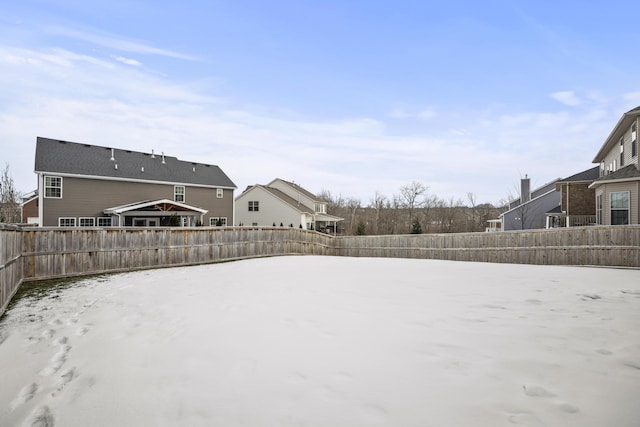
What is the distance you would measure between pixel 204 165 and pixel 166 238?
61.3ft

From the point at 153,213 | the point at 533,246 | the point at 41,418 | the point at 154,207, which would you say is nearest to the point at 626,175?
the point at 533,246

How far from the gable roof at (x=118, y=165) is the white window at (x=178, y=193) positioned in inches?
15.9

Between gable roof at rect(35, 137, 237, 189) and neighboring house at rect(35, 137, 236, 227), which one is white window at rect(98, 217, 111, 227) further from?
gable roof at rect(35, 137, 237, 189)

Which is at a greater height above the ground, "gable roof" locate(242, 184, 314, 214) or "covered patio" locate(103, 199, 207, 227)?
"gable roof" locate(242, 184, 314, 214)

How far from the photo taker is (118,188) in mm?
23516

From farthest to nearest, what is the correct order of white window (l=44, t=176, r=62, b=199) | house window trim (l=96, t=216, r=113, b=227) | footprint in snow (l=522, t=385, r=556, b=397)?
house window trim (l=96, t=216, r=113, b=227) < white window (l=44, t=176, r=62, b=199) < footprint in snow (l=522, t=385, r=556, b=397)

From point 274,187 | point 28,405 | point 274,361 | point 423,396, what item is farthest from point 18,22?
point 274,187

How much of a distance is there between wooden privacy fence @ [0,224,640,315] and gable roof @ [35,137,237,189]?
482 inches

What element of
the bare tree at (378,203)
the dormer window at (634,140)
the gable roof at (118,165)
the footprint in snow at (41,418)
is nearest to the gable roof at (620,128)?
the dormer window at (634,140)

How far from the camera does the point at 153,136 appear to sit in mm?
28438

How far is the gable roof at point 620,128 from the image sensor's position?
1443 cm

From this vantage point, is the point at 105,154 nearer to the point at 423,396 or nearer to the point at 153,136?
the point at 153,136

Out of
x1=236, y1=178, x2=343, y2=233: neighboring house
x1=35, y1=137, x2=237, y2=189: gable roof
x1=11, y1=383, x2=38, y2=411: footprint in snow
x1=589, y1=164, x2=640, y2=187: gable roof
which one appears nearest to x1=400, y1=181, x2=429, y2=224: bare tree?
x1=236, y1=178, x2=343, y2=233: neighboring house

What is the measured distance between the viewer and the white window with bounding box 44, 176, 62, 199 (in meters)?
20.6
